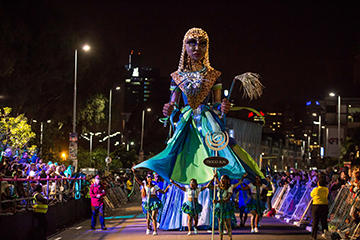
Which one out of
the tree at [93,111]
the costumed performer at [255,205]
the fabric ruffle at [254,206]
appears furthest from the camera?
the tree at [93,111]

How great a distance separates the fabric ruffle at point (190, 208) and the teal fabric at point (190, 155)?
0.69 metres

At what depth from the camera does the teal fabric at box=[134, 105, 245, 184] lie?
16344 millimetres

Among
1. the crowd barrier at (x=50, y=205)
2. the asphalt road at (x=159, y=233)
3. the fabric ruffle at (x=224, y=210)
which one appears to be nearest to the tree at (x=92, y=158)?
the crowd barrier at (x=50, y=205)

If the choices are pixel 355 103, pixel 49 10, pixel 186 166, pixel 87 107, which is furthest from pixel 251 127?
pixel 186 166

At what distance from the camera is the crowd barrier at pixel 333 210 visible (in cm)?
1430

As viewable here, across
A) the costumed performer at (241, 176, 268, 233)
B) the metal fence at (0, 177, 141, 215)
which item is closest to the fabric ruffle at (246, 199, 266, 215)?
the costumed performer at (241, 176, 268, 233)

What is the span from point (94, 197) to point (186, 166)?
3.21 metres

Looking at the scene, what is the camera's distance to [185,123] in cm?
1759

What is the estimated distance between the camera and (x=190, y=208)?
51.6 ft

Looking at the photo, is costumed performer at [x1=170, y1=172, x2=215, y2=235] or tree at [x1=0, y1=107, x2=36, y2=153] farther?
tree at [x1=0, y1=107, x2=36, y2=153]

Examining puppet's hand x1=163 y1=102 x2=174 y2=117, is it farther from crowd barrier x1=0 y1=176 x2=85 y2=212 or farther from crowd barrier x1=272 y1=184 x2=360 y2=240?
crowd barrier x1=272 y1=184 x2=360 y2=240

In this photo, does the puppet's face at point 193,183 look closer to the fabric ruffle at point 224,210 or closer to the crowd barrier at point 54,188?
the fabric ruffle at point 224,210

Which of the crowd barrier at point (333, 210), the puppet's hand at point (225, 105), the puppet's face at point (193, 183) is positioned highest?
the puppet's hand at point (225, 105)

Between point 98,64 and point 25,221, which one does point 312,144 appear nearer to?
point 98,64
